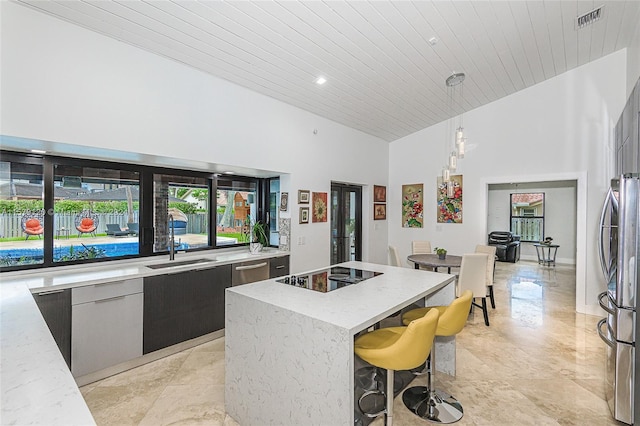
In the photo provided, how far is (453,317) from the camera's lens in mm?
2260

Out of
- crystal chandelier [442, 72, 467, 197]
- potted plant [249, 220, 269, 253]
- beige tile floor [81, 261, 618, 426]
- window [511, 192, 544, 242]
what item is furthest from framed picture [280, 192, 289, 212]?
window [511, 192, 544, 242]

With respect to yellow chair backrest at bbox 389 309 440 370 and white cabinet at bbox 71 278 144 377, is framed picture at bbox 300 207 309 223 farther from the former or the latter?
yellow chair backrest at bbox 389 309 440 370

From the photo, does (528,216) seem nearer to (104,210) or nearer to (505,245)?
(505,245)

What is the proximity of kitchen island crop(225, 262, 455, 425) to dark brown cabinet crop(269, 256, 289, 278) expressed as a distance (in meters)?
1.80

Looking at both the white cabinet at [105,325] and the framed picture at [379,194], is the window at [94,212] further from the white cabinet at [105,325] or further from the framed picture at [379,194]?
the framed picture at [379,194]

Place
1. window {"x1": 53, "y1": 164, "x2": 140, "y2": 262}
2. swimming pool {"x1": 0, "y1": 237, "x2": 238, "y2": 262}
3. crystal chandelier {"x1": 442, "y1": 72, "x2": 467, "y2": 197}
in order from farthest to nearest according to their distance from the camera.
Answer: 1. crystal chandelier {"x1": 442, "y1": 72, "x2": 467, "y2": 197}
2. window {"x1": 53, "y1": 164, "x2": 140, "y2": 262}
3. swimming pool {"x1": 0, "y1": 237, "x2": 238, "y2": 262}

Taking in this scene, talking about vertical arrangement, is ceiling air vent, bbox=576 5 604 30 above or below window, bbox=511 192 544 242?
above

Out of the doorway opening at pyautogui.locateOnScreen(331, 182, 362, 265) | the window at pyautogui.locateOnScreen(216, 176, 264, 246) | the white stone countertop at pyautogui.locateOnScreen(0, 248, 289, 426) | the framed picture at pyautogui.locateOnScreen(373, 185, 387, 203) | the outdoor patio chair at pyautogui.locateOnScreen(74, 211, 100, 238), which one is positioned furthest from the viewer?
the framed picture at pyautogui.locateOnScreen(373, 185, 387, 203)

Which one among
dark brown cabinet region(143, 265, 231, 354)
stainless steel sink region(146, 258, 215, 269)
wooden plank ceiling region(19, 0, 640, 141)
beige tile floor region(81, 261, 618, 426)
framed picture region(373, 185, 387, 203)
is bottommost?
beige tile floor region(81, 261, 618, 426)

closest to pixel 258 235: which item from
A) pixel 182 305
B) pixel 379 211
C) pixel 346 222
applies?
pixel 182 305

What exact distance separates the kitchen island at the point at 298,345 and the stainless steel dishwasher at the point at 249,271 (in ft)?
4.77

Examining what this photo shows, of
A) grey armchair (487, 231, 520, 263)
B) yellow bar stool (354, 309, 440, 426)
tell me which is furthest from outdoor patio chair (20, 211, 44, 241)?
grey armchair (487, 231, 520, 263)

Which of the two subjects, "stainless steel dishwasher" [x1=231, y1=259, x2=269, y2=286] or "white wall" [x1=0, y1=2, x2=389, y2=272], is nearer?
"white wall" [x1=0, y1=2, x2=389, y2=272]

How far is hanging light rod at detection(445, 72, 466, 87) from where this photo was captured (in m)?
4.34
